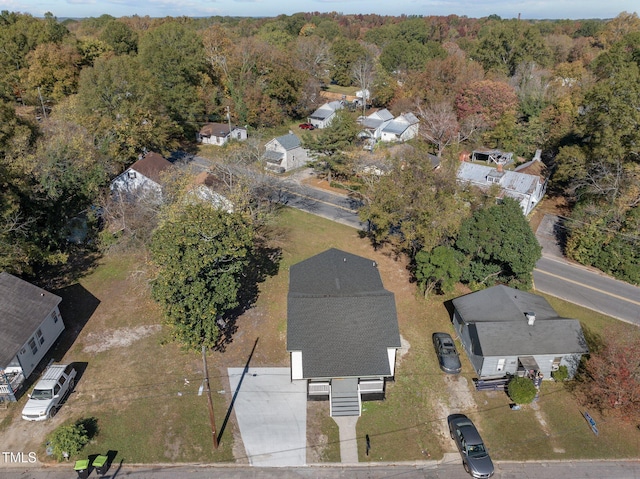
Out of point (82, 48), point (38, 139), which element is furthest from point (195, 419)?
point (82, 48)

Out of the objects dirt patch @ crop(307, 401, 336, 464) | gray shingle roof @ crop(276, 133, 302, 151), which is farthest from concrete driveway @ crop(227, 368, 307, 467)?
gray shingle roof @ crop(276, 133, 302, 151)

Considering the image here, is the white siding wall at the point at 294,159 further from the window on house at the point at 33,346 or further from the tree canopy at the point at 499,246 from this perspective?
the window on house at the point at 33,346

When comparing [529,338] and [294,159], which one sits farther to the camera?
[294,159]

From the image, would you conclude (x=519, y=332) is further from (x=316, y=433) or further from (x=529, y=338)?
(x=316, y=433)

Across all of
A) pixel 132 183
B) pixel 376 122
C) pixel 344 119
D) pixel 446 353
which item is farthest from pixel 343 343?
pixel 376 122

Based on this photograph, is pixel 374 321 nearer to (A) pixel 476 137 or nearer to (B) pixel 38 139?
(B) pixel 38 139

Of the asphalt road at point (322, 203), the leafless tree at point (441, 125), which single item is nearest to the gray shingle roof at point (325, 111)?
the leafless tree at point (441, 125)

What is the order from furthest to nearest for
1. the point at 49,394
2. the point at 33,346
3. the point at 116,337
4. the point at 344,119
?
1. the point at 344,119
2. the point at 116,337
3. the point at 33,346
4. the point at 49,394
